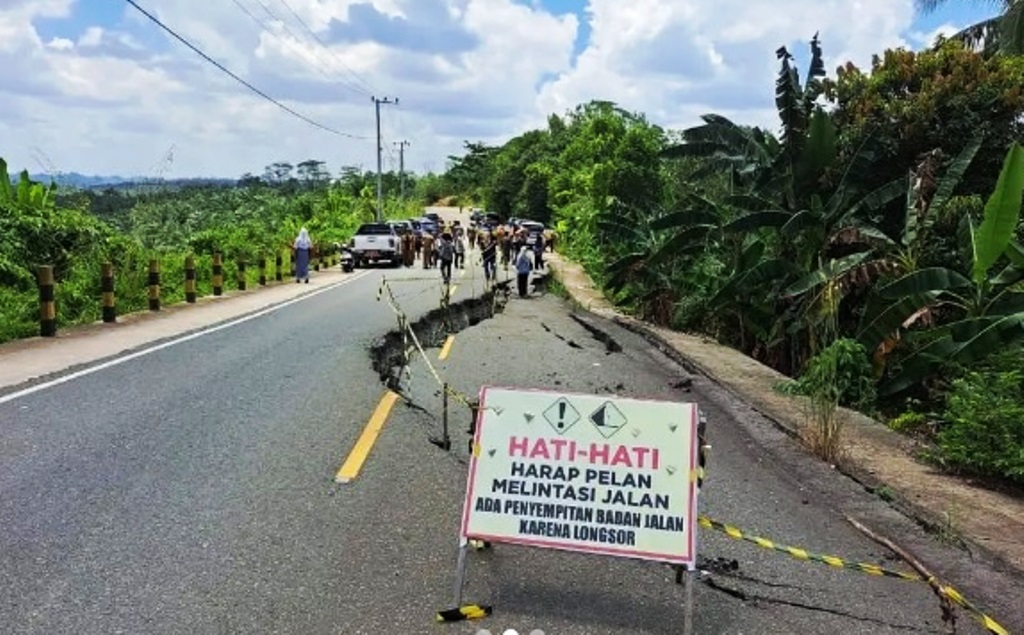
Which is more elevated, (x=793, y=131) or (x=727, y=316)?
(x=793, y=131)

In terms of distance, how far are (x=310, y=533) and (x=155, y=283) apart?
14.9 metres

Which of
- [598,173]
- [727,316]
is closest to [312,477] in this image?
[727,316]

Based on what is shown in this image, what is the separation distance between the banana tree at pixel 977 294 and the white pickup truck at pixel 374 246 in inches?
1230

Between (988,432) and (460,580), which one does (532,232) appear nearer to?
(988,432)

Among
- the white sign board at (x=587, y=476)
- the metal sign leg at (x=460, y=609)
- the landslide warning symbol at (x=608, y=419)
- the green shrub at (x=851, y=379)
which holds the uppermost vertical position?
the landslide warning symbol at (x=608, y=419)

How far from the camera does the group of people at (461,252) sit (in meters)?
26.0

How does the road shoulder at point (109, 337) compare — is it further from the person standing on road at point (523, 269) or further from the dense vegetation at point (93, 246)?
the person standing on road at point (523, 269)

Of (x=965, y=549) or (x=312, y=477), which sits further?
(x=312, y=477)

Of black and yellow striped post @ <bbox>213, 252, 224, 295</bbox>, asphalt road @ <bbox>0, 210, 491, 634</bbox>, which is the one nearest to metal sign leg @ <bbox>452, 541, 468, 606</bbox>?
asphalt road @ <bbox>0, 210, 491, 634</bbox>

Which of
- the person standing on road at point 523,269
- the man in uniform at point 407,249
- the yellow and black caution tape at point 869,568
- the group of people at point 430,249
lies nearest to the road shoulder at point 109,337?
the person standing on road at point 523,269

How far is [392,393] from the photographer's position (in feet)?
32.0

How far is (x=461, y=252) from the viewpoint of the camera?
3812 centimetres

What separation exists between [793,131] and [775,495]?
30.2ft

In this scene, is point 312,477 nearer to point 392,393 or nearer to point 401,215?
point 392,393
